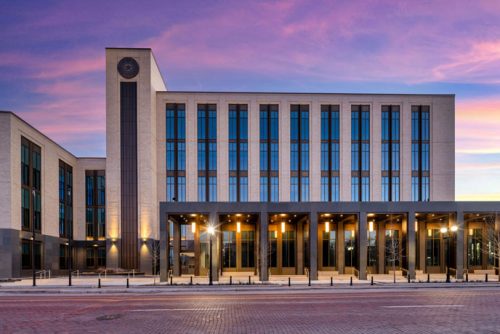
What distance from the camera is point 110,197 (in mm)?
56531

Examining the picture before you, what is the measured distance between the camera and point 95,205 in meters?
65.1

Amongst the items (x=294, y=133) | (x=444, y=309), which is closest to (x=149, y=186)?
(x=294, y=133)

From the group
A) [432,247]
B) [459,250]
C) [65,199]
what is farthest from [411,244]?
[65,199]

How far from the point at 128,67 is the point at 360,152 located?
106 ft

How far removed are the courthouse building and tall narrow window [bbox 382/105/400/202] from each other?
135mm

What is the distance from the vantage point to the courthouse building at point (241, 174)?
5431 cm

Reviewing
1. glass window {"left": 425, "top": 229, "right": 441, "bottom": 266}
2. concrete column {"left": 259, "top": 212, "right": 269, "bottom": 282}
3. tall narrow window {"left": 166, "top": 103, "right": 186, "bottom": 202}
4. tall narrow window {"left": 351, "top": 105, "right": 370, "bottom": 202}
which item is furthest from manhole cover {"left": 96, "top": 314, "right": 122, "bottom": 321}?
tall narrow window {"left": 351, "top": 105, "right": 370, "bottom": 202}

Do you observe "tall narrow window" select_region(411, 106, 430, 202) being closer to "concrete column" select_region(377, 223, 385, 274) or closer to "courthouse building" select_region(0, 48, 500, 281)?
"courthouse building" select_region(0, 48, 500, 281)

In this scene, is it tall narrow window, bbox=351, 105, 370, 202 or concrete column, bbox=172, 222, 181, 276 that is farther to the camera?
tall narrow window, bbox=351, 105, 370, 202

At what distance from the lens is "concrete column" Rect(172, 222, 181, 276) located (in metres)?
51.1

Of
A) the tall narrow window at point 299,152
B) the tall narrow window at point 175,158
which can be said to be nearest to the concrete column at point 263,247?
the tall narrow window at point 299,152

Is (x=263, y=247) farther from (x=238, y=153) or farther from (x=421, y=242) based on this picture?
(x=421, y=242)

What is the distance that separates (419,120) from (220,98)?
27045mm

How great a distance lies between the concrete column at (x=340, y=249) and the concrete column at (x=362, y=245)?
38.4 ft
